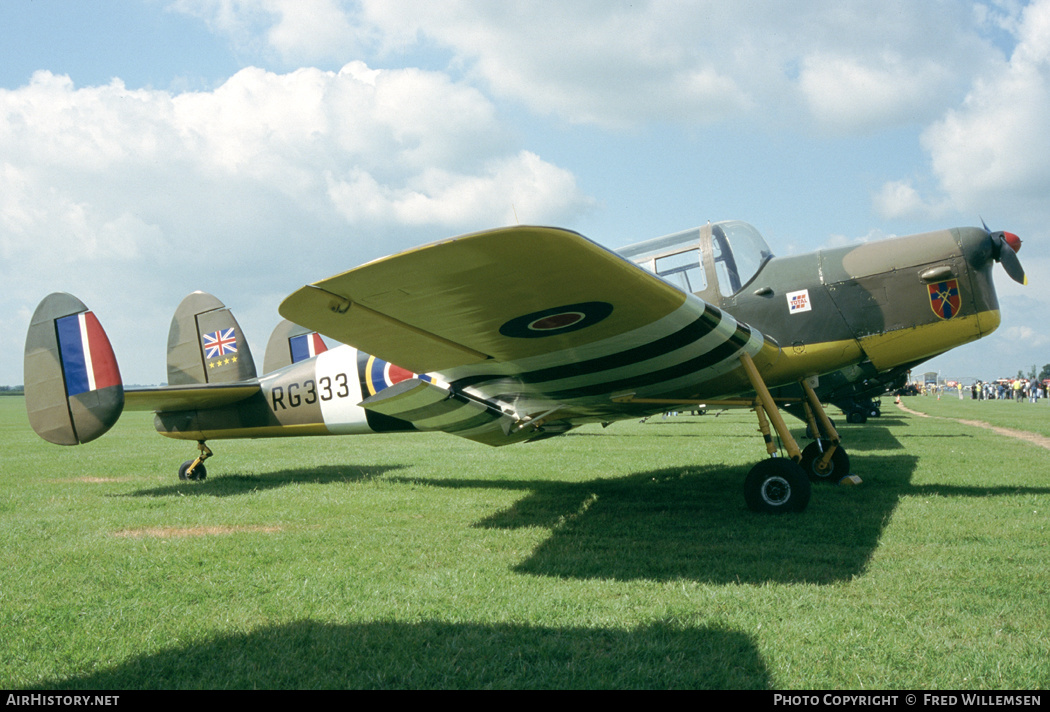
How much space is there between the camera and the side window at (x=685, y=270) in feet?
22.4

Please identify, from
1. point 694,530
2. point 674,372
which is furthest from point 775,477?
point 674,372

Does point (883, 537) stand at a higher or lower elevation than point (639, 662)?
lower

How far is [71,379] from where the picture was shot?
21.9ft

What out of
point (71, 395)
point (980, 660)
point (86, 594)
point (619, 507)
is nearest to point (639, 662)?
point (980, 660)

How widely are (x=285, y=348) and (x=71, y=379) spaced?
441 cm

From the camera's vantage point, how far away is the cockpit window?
22.1ft

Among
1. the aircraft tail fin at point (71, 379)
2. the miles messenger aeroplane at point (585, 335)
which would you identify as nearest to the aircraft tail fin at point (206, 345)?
the miles messenger aeroplane at point (585, 335)

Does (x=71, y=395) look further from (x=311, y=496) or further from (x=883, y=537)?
(x=883, y=537)

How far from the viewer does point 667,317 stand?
4.35 m

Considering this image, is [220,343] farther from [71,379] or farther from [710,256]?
[710,256]

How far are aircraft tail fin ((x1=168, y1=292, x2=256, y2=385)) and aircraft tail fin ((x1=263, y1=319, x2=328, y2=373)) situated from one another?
99 centimetres

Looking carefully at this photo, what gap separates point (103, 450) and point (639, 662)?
52.2 ft

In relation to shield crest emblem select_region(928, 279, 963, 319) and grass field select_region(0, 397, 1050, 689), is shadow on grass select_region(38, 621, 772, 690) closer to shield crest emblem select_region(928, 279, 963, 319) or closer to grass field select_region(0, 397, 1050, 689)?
grass field select_region(0, 397, 1050, 689)

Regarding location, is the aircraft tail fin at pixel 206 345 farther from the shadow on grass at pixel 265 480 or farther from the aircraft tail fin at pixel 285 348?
the shadow on grass at pixel 265 480
